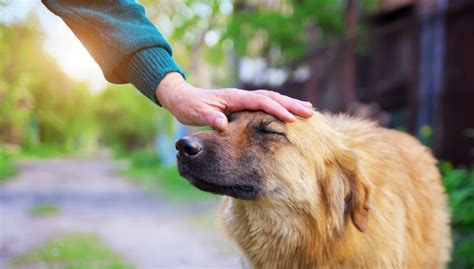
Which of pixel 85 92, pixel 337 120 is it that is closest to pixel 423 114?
pixel 337 120

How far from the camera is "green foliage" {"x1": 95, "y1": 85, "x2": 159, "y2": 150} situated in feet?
81.4

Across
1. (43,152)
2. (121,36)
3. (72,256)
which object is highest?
(121,36)

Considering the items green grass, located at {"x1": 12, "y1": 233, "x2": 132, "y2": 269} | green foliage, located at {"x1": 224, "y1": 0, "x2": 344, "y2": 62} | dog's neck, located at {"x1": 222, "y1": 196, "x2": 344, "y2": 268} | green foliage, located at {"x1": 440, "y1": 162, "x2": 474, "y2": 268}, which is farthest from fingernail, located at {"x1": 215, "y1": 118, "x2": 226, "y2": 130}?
green foliage, located at {"x1": 224, "y1": 0, "x2": 344, "y2": 62}

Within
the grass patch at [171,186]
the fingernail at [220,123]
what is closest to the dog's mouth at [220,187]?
the fingernail at [220,123]

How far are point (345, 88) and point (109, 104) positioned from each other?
1804 centimetres

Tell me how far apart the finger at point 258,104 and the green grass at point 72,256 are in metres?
3.30

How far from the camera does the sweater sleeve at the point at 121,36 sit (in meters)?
2.51

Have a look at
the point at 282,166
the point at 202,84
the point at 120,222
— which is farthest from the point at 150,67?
the point at 202,84

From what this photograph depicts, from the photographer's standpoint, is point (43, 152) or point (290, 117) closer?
point (290, 117)

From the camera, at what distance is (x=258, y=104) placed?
2521 millimetres

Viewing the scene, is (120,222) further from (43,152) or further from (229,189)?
(229,189)

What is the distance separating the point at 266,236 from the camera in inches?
111

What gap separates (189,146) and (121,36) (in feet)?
2.10

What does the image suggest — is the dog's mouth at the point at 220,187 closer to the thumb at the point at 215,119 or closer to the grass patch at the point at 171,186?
the thumb at the point at 215,119
